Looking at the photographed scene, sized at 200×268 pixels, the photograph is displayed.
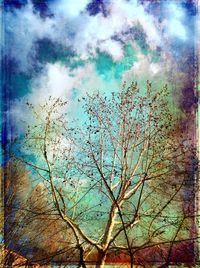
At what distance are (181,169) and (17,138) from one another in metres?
2.47

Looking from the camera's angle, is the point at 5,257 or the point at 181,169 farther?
the point at 5,257

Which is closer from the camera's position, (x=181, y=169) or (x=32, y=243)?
(x=181, y=169)

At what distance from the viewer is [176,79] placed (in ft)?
20.1

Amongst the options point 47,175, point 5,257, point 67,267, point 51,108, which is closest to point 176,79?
point 51,108

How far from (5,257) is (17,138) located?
195cm

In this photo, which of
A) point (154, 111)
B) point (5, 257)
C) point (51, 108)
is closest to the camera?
point (154, 111)

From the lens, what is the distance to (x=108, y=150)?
595 cm

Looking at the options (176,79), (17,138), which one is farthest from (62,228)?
(176,79)

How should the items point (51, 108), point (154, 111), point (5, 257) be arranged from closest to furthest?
1. point (154, 111)
2. point (51, 108)
3. point (5, 257)

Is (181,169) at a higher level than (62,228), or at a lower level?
higher

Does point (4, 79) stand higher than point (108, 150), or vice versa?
point (4, 79)

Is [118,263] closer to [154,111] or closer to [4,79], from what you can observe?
[154,111]

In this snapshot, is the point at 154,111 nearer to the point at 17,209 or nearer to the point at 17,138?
the point at 17,138

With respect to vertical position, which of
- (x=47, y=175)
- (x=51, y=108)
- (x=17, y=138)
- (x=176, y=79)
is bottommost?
(x=47, y=175)
